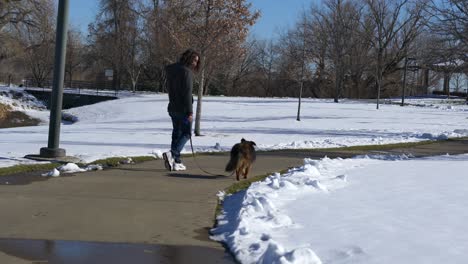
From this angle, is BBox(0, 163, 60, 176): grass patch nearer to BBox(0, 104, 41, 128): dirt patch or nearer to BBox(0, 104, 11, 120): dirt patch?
BBox(0, 104, 41, 128): dirt patch

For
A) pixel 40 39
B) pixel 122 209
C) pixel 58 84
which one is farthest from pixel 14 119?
pixel 122 209

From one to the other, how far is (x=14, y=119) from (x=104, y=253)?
118 feet

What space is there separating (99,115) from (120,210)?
107ft

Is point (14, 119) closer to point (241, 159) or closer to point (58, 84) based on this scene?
point (58, 84)

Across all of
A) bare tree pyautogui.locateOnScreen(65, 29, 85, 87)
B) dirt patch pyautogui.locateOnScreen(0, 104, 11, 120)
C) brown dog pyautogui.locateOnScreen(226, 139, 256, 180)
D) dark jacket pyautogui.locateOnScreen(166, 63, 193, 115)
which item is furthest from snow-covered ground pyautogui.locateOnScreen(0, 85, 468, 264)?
bare tree pyautogui.locateOnScreen(65, 29, 85, 87)

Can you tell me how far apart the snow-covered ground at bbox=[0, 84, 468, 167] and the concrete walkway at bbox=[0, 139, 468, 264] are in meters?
1.80

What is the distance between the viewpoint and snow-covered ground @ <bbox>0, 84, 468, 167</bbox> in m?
12.7

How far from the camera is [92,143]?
524 inches

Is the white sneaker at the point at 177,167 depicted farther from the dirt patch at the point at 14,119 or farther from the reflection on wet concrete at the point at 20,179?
the dirt patch at the point at 14,119

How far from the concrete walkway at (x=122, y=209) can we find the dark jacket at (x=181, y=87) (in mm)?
1078

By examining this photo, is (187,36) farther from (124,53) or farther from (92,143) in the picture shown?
(124,53)

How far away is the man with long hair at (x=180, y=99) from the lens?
8969 millimetres

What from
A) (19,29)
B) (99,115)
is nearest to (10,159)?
(99,115)

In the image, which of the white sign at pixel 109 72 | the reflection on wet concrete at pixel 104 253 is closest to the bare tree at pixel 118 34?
the white sign at pixel 109 72
